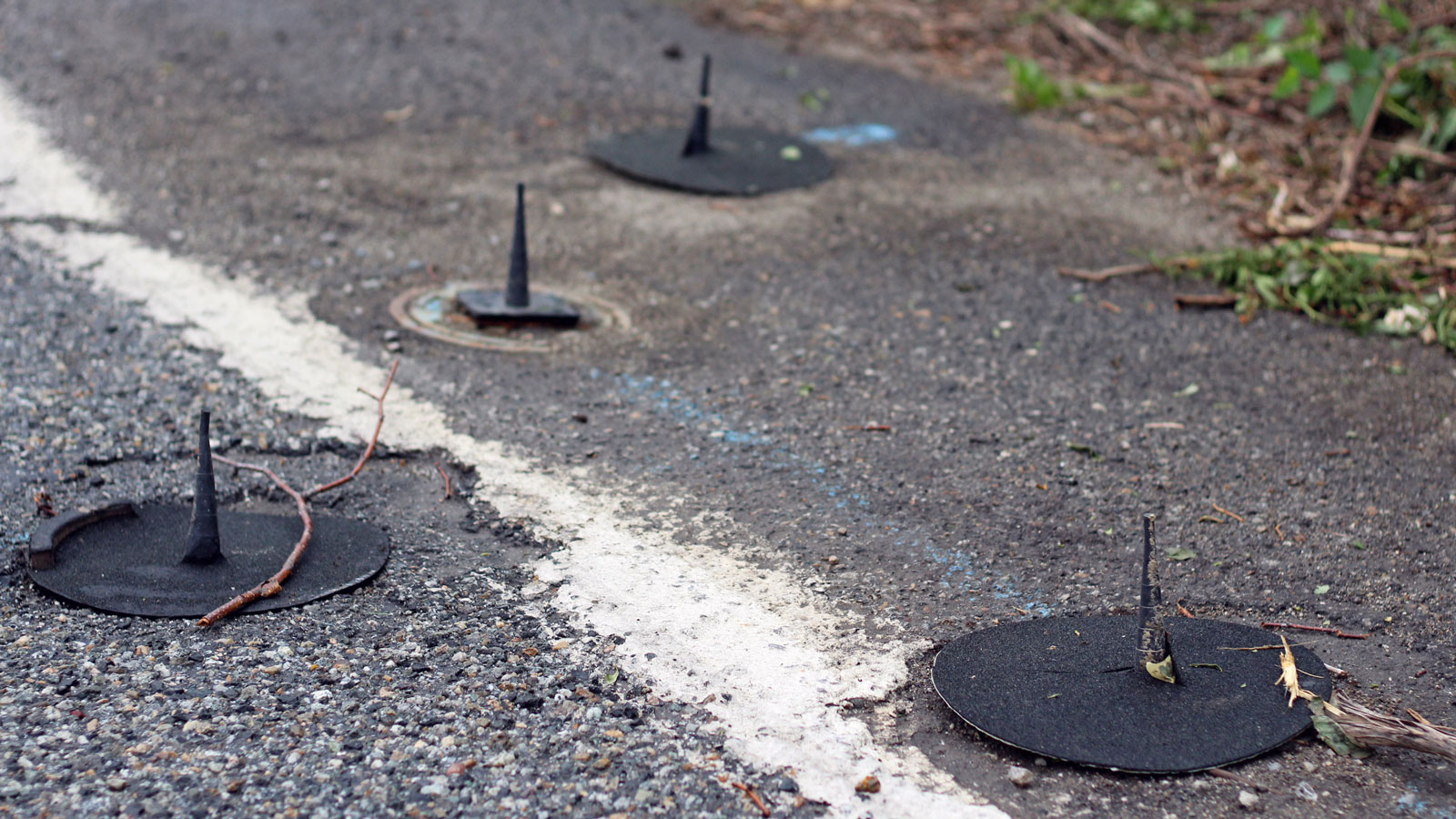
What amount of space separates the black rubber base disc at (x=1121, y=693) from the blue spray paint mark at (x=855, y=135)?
5.08m

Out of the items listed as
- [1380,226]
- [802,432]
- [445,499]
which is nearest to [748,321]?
[802,432]

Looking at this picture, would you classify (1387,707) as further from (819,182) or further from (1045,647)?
(819,182)

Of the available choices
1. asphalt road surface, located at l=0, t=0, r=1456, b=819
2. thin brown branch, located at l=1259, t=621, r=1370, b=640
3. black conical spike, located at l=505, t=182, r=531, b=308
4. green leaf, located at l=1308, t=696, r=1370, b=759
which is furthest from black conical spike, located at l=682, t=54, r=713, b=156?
green leaf, located at l=1308, t=696, r=1370, b=759

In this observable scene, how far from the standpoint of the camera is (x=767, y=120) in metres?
8.16

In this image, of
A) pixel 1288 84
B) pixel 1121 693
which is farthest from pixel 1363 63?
pixel 1121 693

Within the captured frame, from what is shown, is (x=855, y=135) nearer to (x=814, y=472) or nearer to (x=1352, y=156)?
(x=1352, y=156)

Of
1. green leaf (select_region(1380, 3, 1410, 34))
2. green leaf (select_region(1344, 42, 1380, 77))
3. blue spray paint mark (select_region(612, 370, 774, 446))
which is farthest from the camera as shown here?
green leaf (select_region(1380, 3, 1410, 34))

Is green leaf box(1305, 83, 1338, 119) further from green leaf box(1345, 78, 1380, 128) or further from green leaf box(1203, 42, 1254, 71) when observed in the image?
green leaf box(1203, 42, 1254, 71)

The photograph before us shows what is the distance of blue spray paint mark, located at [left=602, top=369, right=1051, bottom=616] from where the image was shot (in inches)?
140

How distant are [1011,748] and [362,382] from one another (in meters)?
2.93

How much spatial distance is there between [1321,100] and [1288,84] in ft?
1.02

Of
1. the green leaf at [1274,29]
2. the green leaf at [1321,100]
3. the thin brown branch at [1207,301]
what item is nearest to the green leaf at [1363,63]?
the green leaf at [1321,100]

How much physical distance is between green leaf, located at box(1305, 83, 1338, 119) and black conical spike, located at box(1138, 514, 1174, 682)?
5.68 m

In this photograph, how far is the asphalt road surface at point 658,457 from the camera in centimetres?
276
